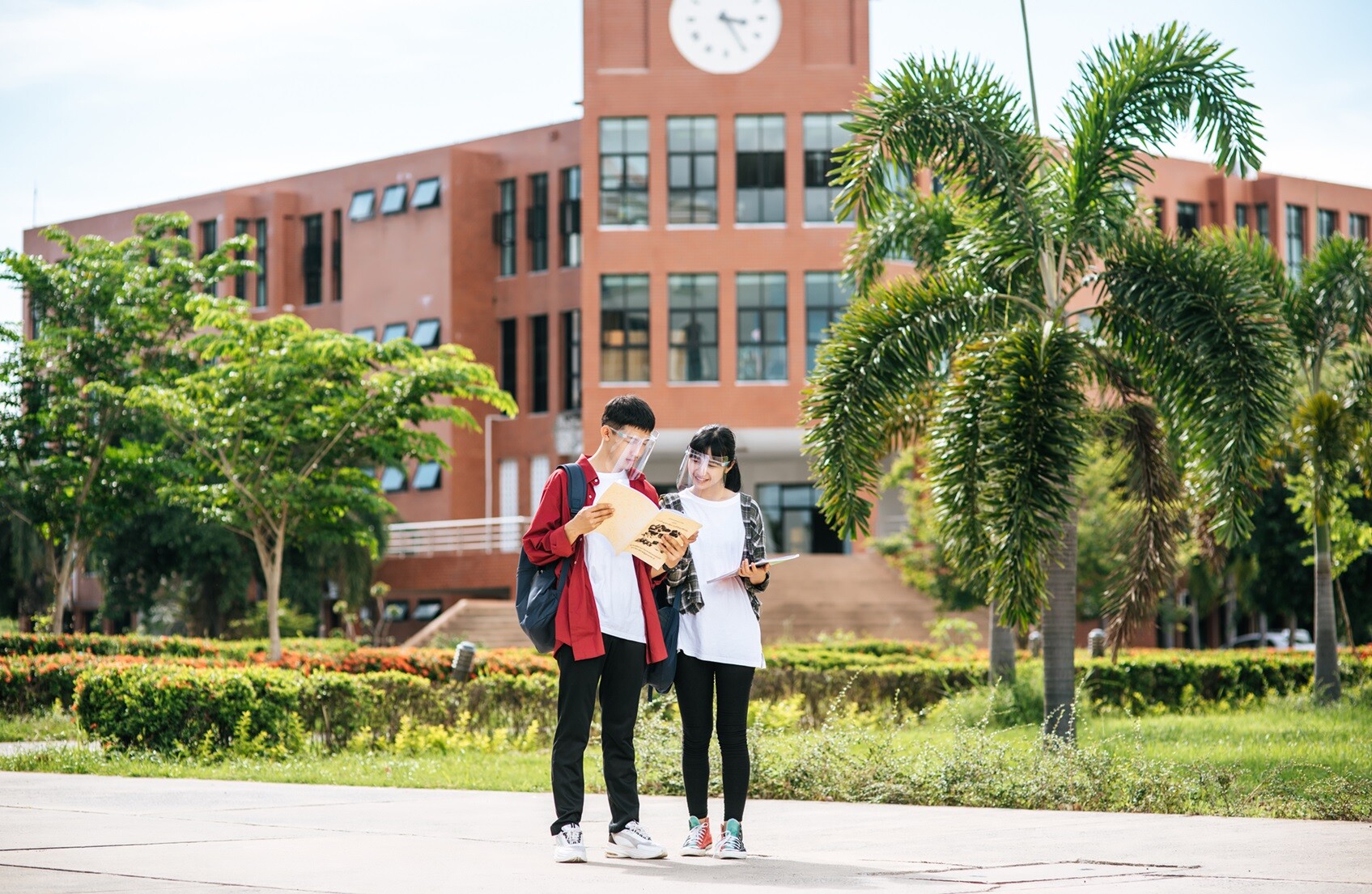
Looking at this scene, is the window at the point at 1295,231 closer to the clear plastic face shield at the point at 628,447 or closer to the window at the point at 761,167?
the window at the point at 761,167

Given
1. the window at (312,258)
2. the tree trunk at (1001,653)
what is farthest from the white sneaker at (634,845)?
the window at (312,258)

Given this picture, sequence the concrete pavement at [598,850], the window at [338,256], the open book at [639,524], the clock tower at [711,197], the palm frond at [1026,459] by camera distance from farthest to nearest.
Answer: the window at [338,256] → the clock tower at [711,197] → the palm frond at [1026,459] → the open book at [639,524] → the concrete pavement at [598,850]

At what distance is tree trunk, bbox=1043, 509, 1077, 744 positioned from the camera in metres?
11.9

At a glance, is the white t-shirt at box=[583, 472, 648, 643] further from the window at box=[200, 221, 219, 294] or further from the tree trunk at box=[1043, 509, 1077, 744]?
the window at box=[200, 221, 219, 294]

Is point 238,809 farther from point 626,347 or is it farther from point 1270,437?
point 626,347

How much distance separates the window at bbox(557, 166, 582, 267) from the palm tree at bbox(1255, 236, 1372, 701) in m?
25.1

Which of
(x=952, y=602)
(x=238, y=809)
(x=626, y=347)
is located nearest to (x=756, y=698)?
(x=238, y=809)

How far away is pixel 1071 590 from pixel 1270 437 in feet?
6.97

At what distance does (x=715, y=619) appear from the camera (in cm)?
664

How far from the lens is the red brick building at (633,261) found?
3506cm

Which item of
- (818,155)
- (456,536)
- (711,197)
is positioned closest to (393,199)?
(456,536)

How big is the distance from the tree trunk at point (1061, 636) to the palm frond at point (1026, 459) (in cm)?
99

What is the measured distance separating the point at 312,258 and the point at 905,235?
1274 inches

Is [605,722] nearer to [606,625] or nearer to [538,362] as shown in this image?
[606,625]
